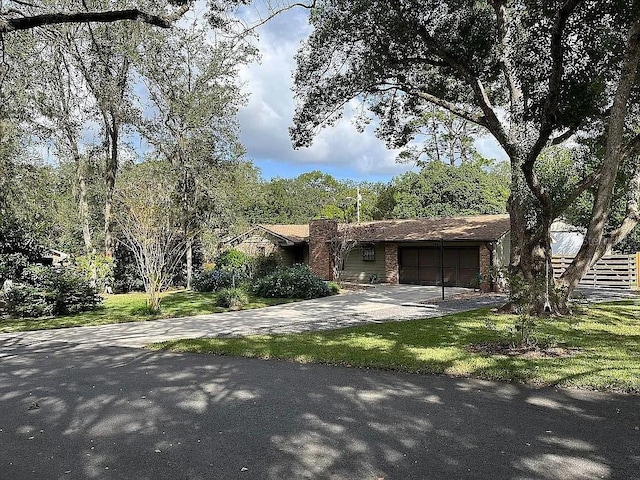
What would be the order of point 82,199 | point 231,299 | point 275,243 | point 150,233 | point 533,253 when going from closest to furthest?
point 533,253 < point 150,233 < point 231,299 < point 82,199 < point 275,243

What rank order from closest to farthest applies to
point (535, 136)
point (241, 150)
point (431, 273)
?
point (535, 136) < point (431, 273) < point (241, 150)

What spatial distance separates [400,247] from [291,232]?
6432 mm

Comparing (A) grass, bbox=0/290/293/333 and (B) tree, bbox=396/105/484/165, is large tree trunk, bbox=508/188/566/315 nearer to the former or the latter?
(A) grass, bbox=0/290/293/333

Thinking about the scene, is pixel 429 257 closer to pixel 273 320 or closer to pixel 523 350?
pixel 273 320

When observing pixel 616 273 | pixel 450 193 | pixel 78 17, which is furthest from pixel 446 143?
pixel 78 17

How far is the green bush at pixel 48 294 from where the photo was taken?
13.4m

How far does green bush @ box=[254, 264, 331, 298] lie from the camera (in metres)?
17.3

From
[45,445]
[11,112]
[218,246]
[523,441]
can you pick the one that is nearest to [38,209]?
[11,112]

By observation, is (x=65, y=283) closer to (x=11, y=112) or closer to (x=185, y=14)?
(x=11, y=112)

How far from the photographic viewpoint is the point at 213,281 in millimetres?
19547

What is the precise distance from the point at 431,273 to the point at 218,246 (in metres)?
10.4

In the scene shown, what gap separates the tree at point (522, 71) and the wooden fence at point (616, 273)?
768 cm

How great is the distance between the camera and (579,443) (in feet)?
12.2

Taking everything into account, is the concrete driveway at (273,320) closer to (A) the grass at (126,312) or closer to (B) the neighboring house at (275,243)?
(A) the grass at (126,312)
